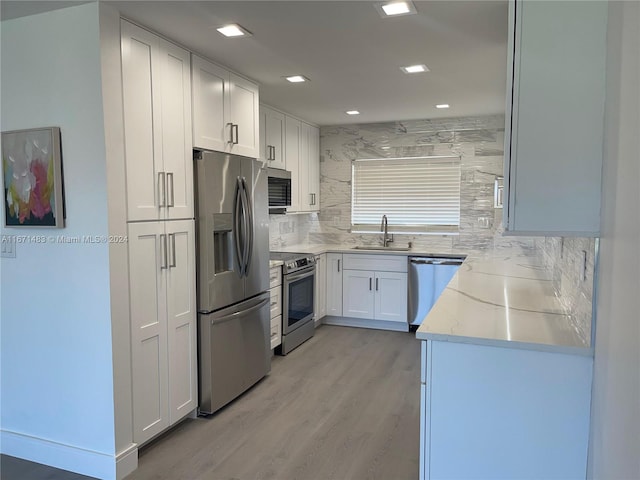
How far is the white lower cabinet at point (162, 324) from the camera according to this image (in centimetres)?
247

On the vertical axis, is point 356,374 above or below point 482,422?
below

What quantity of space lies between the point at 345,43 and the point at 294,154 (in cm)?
240

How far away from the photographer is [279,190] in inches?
179

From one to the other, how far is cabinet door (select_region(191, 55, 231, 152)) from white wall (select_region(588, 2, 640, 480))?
2.26 meters

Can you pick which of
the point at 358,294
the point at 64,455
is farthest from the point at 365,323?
the point at 64,455

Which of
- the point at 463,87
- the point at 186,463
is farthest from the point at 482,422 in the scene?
the point at 463,87

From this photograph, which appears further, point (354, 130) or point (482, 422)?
point (354, 130)

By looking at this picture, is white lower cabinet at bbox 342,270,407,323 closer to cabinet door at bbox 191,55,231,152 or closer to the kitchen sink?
the kitchen sink

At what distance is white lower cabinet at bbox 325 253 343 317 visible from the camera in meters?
5.23

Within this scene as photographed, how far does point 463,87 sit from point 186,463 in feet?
11.2

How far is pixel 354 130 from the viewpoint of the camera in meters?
5.62

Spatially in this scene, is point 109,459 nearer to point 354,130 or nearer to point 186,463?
point 186,463

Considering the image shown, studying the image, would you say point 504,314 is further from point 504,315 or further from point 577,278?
point 577,278

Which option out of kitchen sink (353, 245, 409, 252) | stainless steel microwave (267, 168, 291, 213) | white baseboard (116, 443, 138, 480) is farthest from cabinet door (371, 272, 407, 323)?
white baseboard (116, 443, 138, 480)
